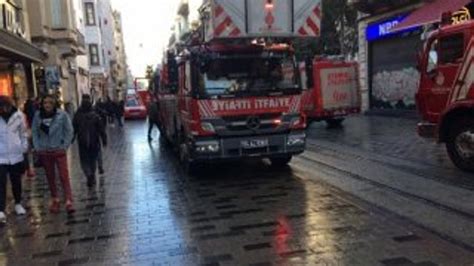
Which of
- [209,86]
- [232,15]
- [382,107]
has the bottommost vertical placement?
[382,107]

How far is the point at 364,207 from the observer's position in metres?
8.92

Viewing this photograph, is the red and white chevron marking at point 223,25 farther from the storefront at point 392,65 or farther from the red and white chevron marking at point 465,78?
the storefront at point 392,65

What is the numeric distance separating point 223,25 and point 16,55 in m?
13.2

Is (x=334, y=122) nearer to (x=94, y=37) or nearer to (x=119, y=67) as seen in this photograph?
(x=94, y=37)

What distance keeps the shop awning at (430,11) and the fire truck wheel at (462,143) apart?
10445mm

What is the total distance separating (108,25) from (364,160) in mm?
81701

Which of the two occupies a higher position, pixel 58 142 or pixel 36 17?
pixel 36 17

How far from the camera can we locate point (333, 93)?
25.1 meters

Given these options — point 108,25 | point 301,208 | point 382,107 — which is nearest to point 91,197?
point 301,208

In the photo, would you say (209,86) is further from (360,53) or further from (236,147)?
(360,53)

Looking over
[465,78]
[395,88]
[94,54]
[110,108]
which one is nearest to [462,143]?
[465,78]

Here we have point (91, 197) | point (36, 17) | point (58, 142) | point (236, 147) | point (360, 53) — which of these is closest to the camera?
point (58, 142)

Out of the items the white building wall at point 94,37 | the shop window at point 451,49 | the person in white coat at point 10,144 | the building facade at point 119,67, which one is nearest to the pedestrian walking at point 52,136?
the person in white coat at point 10,144

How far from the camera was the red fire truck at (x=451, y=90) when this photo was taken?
11.4m
